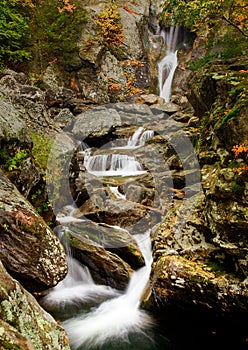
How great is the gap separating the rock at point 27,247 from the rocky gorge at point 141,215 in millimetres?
17

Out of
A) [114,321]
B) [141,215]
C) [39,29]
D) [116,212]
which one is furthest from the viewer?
[39,29]

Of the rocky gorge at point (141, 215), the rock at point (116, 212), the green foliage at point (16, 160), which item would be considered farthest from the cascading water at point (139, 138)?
the green foliage at point (16, 160)

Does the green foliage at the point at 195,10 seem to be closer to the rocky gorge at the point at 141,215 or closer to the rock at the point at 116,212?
the rocky gorge at the point at 141,215

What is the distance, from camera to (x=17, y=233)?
4125mm

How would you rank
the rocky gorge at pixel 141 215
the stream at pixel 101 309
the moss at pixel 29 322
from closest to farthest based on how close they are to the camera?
the moss at pixel 29 322 → the rocky gorge at pixel 141 215 → the stream at pixel 101 309

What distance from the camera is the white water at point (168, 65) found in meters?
22.0

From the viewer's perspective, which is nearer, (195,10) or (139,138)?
(195,10)

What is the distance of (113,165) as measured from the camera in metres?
12.6

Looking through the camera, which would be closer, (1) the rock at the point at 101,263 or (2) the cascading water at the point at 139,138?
(1) the rock at the point at 101,263

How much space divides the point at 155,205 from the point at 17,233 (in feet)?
18.9

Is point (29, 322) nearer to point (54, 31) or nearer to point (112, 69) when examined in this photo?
point (112, 69)

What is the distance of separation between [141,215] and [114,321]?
133 inches

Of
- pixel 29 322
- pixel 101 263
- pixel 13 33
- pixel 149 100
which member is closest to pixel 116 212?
pixel 101 263

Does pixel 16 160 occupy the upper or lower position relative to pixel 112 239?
upper
